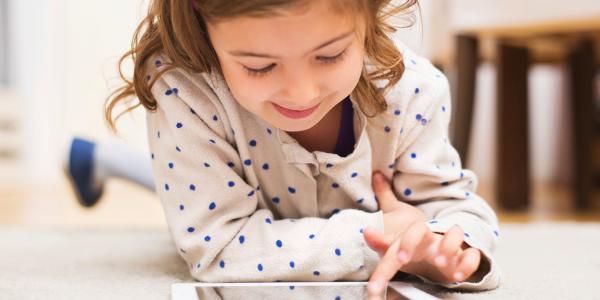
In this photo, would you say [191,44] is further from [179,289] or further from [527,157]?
[527,157]

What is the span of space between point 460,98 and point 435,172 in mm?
710

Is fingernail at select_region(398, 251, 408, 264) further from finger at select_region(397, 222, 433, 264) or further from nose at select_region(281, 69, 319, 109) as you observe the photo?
nose at select_region(281, 69, 319, 109)

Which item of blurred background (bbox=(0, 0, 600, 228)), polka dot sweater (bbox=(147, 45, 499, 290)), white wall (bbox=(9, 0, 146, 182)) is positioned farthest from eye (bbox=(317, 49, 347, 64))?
white wall (bbox=(9, 0, 146, 182))

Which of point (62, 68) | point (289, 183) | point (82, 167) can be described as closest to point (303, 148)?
point (289, 183)

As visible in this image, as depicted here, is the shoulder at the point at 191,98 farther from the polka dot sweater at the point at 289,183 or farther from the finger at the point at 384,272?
the finger at the point at 384,272

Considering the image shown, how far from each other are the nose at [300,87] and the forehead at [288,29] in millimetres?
19

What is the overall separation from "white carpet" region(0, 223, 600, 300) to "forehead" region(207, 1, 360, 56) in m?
0.24

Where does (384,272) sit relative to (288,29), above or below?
below

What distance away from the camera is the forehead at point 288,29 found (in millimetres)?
526

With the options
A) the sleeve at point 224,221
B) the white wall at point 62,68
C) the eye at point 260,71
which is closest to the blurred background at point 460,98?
the white wall at point 62,68

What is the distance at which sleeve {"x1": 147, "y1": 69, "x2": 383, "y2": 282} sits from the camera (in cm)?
64

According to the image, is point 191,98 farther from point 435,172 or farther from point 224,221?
point 435,172

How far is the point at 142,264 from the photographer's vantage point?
2.60 feet

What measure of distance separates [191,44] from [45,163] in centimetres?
195
